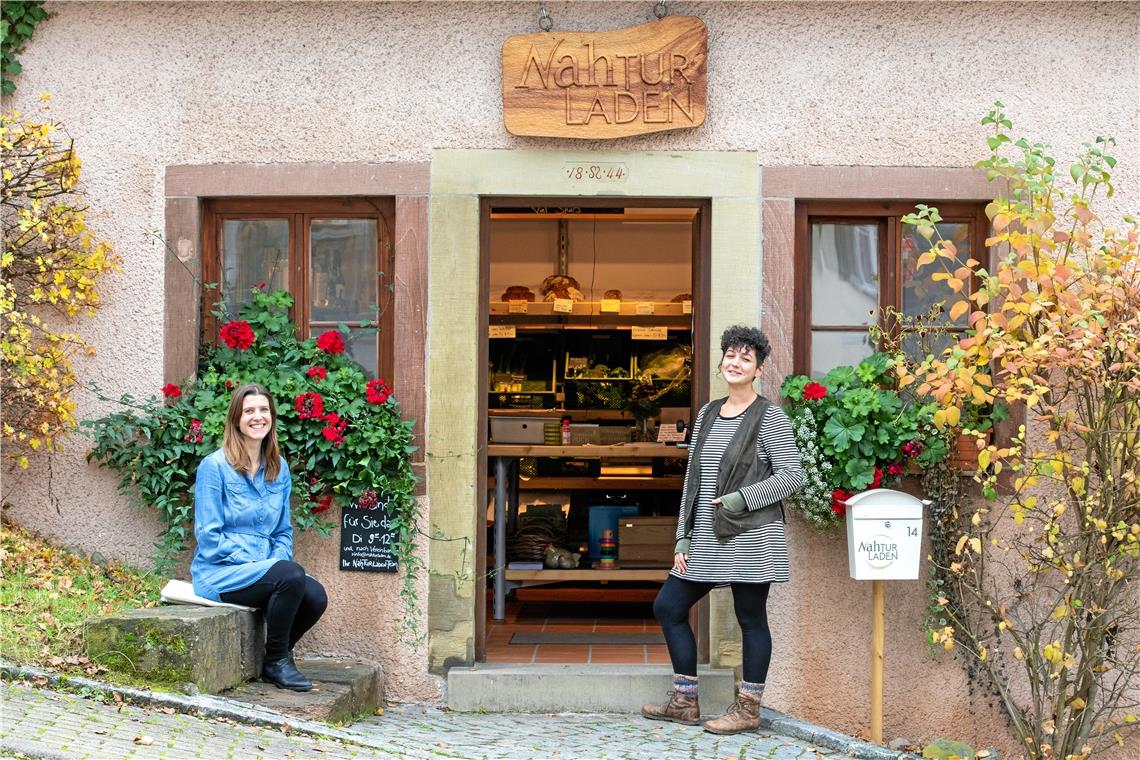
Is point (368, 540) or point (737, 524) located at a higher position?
point (737, 524)

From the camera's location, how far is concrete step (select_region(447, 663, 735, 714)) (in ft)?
22.4

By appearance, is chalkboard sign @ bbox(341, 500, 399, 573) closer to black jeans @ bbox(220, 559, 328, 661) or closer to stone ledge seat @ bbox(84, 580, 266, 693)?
black jeans @ bbox(220, 559, 328, 661)

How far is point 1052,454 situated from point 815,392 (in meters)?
1.25

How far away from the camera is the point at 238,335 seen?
7.00 meters

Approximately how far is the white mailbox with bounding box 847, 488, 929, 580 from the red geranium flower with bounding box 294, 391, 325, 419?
2.72 m

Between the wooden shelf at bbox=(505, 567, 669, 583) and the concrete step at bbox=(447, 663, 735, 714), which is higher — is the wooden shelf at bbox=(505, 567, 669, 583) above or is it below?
above

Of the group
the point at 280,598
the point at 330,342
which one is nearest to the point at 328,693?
the point at 280,598

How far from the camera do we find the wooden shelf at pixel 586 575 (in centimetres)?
796

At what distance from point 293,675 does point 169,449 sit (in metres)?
1.53

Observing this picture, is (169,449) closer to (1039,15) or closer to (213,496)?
(213,496)

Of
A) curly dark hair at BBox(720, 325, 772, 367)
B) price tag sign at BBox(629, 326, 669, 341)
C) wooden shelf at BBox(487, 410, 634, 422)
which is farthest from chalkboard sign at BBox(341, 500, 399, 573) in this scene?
price tag sign at BBox(629, 326, 669, 341)

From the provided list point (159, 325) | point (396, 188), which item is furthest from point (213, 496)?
point (396, 188)

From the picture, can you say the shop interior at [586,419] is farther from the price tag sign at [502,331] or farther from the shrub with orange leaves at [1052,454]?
the shrub with orange leaves at [1052,454]

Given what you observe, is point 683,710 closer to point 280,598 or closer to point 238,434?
point 280,598
